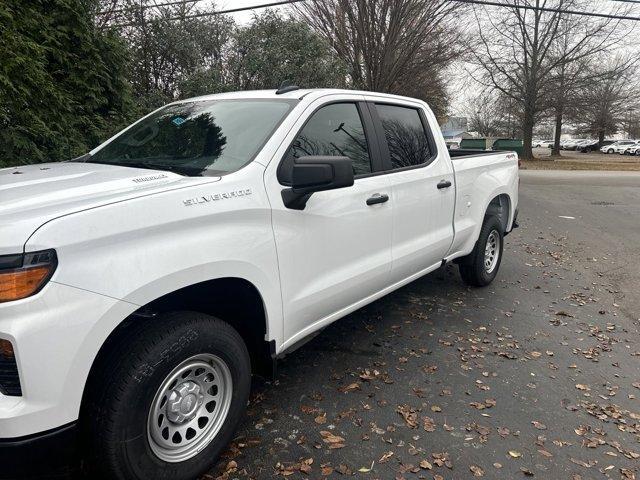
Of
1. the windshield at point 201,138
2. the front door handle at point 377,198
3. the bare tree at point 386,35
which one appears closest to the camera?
the windshield at point 201,138

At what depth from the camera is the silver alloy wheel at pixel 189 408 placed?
2.31m

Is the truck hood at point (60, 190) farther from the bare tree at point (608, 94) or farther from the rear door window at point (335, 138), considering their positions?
the bare tree at point (608, 94)

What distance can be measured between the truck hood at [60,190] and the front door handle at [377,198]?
1234 mm

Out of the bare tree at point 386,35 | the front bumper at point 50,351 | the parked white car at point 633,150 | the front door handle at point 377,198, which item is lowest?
the parked white car at point 633,150

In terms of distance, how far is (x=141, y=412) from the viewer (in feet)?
7.04

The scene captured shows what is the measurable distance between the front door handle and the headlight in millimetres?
2112

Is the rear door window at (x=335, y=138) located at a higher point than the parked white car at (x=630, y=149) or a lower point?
higher

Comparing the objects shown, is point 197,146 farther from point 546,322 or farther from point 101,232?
point 546,322

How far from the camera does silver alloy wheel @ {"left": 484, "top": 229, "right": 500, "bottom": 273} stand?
565cm

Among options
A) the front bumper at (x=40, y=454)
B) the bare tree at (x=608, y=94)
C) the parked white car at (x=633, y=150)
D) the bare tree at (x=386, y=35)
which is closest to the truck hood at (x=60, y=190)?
the front bumper at (x=40, y=454)

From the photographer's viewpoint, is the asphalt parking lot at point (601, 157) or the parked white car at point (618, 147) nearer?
the asphalt parking lot at point (601, 157)

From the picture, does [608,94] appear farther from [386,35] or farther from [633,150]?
[386,35]

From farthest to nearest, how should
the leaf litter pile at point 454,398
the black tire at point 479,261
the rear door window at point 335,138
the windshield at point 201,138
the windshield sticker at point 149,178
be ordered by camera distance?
the black tire at point 479,261 → the rear door window at point 335,138 → the windshield at point 201,138 → the leaf litter pile at point 454,398 → the windshield sticker at point 149,178

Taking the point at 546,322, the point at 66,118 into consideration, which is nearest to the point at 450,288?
the point at 546,322
